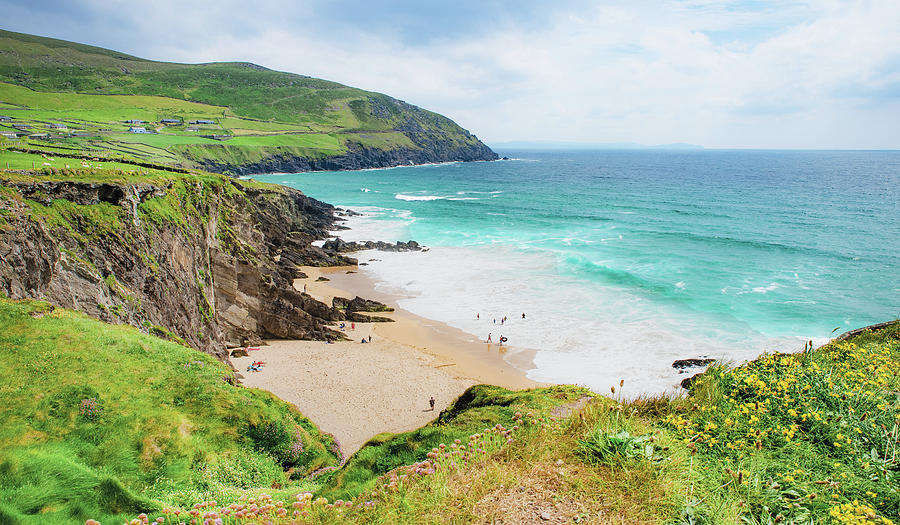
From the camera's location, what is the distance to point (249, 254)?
34062mm

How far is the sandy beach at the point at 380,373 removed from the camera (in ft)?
76.6

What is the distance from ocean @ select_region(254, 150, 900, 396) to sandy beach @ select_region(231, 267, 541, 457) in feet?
7.95

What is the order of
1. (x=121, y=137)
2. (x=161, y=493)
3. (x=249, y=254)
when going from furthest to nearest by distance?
(x=121, y=137), (x=249, y=254), (x=161, y=493)

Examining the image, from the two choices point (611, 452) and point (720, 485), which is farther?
point (611, 452)

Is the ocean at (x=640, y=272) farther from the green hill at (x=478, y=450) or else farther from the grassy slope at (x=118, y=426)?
the grassy slope at (x=118, y=426)

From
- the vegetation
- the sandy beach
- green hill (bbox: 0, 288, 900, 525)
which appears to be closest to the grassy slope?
green hill (bbox: 0, 288, 900, 525)

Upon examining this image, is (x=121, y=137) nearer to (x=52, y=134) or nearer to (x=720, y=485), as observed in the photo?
(x=52, y=134)

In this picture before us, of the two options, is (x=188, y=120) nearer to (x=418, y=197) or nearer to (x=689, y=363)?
(x=418, y=197)

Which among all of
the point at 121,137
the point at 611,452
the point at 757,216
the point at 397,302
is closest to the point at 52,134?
the point at 121,137

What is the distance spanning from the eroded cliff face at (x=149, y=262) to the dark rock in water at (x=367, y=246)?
16607 millimetres

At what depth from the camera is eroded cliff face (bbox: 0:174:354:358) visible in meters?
17.6

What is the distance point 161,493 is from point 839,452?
40.2 feet

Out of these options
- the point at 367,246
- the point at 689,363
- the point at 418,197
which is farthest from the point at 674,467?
the point at 418,197

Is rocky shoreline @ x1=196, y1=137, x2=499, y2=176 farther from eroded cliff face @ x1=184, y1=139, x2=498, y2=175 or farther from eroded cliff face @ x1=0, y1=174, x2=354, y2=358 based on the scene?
eroded cliff face @ x1=0, y1=174, x2=354, y2=358
